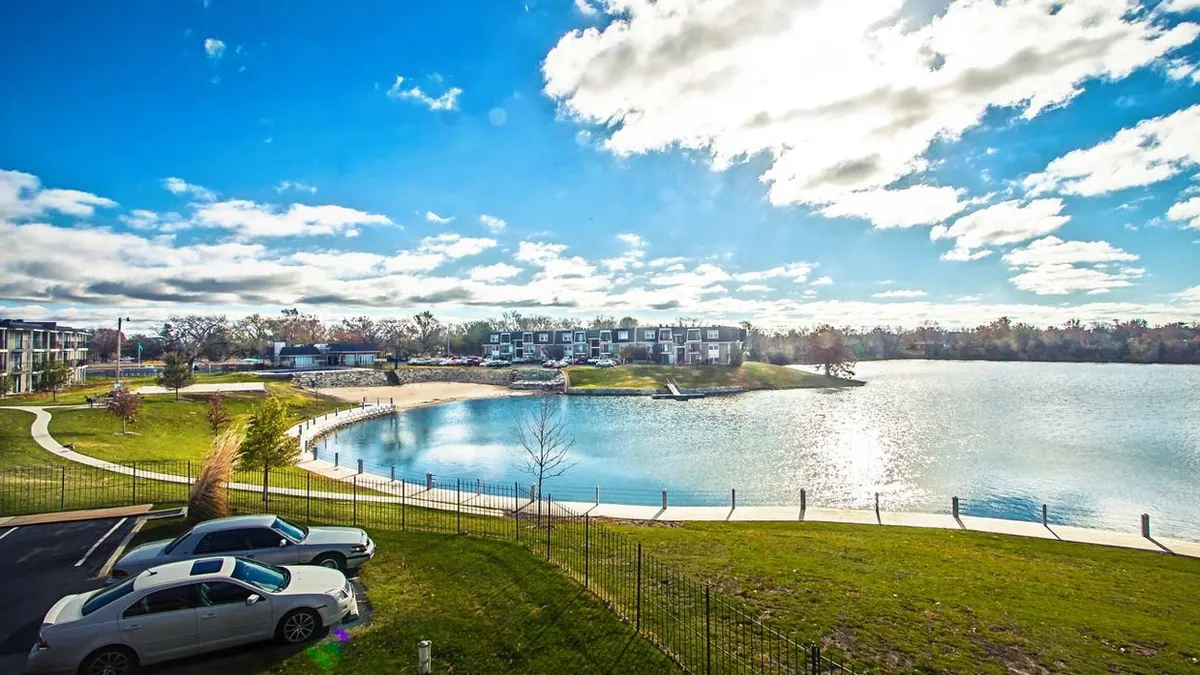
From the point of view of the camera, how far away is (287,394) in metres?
63.4

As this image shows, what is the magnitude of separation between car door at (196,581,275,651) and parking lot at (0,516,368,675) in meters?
0.30

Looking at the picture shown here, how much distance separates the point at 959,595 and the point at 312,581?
1395 centimetres

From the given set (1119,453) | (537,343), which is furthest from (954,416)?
(537,343)

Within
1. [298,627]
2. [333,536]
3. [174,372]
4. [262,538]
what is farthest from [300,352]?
[298,627]

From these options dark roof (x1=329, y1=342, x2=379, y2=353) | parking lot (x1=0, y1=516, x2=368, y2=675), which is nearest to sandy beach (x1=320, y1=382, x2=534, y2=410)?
dark roof (x1=329, y1=342, x2=379, y2=353)

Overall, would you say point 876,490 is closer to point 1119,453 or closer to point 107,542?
point 1119,453

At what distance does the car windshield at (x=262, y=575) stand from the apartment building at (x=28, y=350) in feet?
199

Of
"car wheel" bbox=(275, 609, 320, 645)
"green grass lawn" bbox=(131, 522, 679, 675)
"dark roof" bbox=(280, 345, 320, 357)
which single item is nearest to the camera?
"green grass lawn" bbox=(131, 522, 679, 675)

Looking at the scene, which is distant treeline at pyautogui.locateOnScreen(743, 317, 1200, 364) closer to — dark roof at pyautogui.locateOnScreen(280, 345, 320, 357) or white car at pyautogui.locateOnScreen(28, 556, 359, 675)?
dark roof at pyautogui.locateOnScreen(280, 345, 320, 357)

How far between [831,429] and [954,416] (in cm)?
1725

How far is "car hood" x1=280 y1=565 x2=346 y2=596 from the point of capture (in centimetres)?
1058

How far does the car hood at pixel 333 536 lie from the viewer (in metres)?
13.6

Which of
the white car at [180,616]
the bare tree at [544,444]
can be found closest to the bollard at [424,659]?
the white car at [180,616]

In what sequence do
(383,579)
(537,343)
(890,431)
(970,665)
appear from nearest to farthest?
(970,665), (383,579), (890,431), (537,343)
